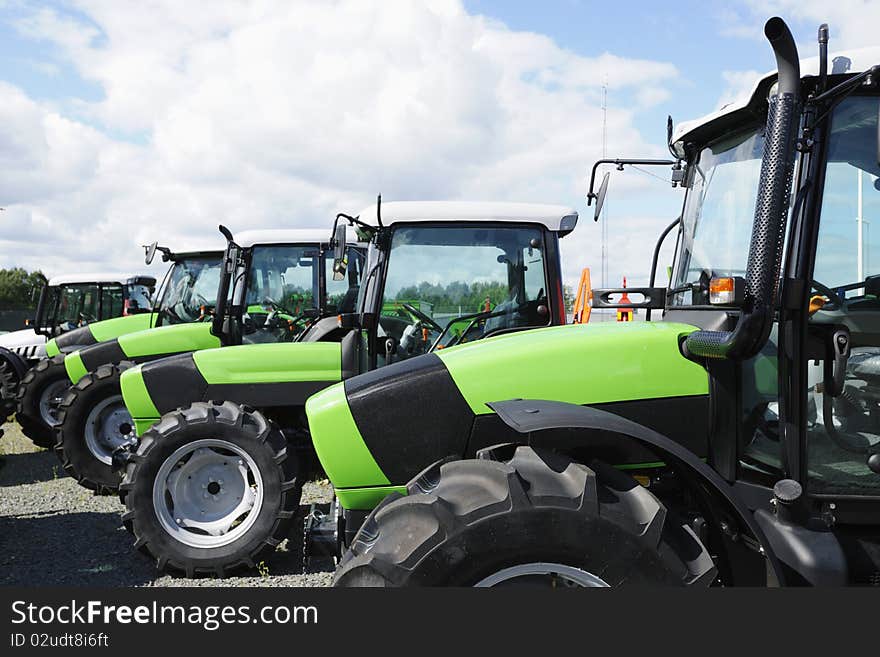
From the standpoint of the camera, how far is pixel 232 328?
7539mm

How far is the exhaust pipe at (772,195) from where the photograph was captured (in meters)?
2.14

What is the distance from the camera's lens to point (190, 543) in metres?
4.83

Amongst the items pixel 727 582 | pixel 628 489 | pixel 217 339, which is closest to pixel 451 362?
pixel 628 489

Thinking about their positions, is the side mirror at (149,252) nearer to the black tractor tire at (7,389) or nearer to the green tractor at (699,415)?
the black tractor tire at (7,389)

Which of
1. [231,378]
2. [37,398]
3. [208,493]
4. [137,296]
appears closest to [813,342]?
[208,493]

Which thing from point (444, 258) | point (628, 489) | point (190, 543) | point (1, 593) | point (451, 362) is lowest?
point (190, 543)

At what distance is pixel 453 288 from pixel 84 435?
416 centimetres

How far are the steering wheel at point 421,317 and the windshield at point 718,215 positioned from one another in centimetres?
244

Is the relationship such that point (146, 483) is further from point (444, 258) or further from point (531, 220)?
point (531, 220)

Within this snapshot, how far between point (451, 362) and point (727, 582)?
117cm

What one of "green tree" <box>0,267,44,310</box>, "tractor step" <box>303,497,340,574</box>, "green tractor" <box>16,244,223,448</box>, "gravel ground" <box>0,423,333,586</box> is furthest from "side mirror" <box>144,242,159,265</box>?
"green tree" <box>0,267,44,310</box>

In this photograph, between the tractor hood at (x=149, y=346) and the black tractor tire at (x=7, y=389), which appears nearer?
the tractor hood at (x=149, y=346)

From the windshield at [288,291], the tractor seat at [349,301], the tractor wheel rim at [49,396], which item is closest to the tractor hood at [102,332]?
the tractor wheel rim at [49,396]

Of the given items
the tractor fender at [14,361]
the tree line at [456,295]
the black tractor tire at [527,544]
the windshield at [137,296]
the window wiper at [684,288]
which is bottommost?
the tractor fender at [14,361]
